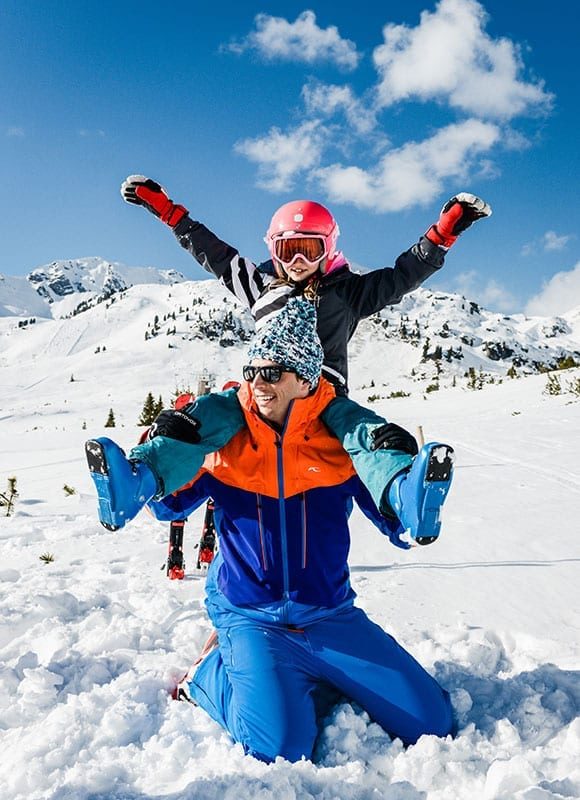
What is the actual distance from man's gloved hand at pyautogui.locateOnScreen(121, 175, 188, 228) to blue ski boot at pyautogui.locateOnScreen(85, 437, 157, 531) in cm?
261

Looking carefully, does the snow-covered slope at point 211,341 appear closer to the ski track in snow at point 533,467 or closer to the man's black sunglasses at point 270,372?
the ski track in snow at point 533,467

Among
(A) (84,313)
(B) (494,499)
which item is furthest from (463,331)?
(B) (494,499)

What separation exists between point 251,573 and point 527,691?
4.40ft

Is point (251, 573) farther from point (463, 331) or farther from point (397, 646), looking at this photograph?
point (463, 331)

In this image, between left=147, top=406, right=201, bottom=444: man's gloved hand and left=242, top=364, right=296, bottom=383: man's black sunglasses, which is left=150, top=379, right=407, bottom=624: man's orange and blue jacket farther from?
left=147, top=406, right=201, bottom=444: man's gloved hand

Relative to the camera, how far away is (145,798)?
2.02 m

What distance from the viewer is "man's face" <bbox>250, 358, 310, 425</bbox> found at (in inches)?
103

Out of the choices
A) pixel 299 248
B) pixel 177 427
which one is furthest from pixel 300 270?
pixel 177 427

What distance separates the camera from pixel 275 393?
103 inches

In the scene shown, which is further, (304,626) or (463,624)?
(463,624)

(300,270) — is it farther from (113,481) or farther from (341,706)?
(341,706)

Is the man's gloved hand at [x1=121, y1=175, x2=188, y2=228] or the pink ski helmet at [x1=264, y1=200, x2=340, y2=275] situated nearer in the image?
the pink ski helmet at [x1=264, y1=200, x2=340, y2=275]

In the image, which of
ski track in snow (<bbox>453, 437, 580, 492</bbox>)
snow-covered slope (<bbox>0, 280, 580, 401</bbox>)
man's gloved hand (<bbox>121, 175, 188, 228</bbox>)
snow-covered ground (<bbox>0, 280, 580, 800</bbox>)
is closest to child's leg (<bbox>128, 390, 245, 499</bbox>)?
snow-covered ground (<bbox>0, 280, 580, 800</bbox>)

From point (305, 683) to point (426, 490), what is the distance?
1219 mm
